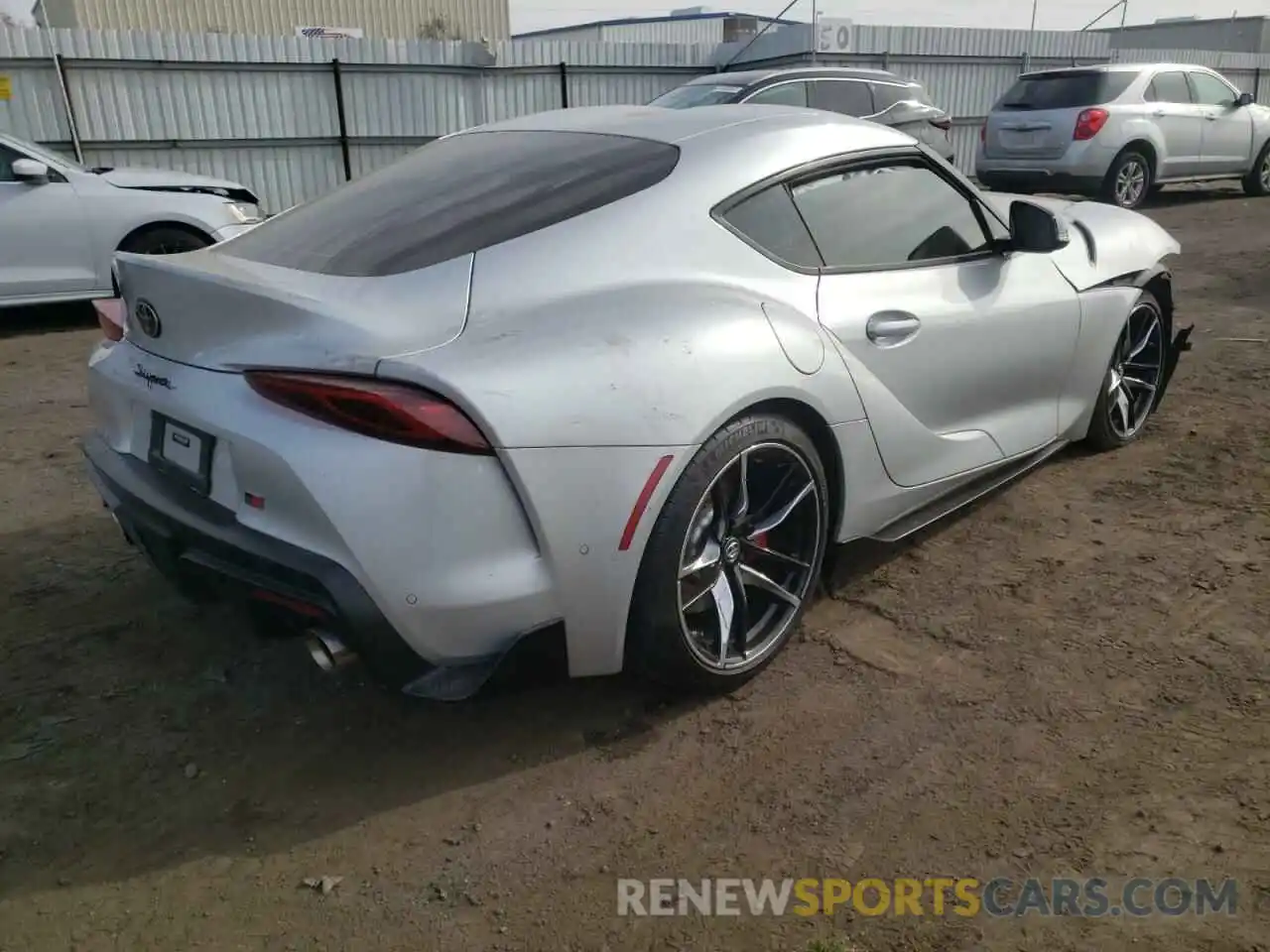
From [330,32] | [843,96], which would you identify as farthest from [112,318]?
[330,32]

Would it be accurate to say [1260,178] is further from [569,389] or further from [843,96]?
[569,389]

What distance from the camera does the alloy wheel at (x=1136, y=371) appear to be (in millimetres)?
4332

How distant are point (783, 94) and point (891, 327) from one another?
8433 millimetres

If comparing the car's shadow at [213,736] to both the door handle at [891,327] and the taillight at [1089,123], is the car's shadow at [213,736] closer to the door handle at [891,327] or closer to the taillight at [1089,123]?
the door handle at [891,327]

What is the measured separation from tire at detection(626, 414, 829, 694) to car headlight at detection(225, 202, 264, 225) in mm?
6349

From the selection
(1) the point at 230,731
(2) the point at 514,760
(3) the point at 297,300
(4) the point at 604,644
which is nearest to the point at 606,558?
(4) the point at 604,644

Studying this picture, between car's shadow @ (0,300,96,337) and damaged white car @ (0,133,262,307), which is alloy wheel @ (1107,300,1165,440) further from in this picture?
car's shadow @ (0,300,96,337)

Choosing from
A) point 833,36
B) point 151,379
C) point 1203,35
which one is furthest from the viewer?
point 1203,35

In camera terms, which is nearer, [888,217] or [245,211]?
[888,217]

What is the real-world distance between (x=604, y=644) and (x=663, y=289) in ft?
2.94

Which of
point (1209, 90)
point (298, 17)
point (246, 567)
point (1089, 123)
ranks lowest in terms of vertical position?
point (246, 567)

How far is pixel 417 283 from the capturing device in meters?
2.36

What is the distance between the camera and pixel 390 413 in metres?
2.10

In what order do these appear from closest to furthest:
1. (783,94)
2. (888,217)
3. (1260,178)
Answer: (888,217)
(783,94)
(1260,178)
